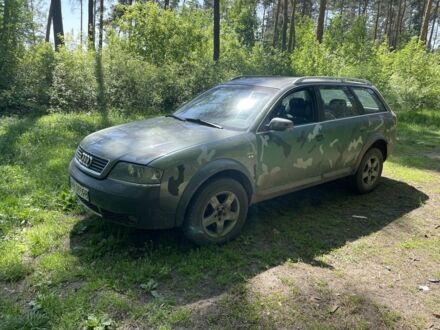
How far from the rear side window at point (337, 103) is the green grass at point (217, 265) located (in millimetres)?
1244

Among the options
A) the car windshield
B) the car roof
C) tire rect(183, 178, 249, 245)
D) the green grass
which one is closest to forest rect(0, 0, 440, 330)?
the green grass

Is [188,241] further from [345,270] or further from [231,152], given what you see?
[345,270]

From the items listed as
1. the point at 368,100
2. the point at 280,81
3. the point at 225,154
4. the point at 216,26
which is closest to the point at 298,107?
the point at 280,81

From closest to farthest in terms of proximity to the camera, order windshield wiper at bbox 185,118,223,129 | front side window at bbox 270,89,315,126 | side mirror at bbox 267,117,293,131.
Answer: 1. side mirror at bbox 267,117,293,131
2. windshield wiper at bbox 185,118,223,129
3. front side window at bbox 270,89,315,126

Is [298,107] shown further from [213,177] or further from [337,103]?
[213,177]

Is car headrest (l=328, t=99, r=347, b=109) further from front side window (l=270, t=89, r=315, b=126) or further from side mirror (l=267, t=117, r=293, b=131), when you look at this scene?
side mirror (l=267, t=117, r=293, b=131)

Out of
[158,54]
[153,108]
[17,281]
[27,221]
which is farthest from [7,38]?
[17,281]

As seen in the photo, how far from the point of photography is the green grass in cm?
308

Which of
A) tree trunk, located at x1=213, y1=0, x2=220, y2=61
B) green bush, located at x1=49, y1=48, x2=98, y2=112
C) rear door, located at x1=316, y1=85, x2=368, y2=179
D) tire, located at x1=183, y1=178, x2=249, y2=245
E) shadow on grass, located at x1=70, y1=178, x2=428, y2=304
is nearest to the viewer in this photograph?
shadow on grass, located at x1=70, y1=178, x2=428, y2=304

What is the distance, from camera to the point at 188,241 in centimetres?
412

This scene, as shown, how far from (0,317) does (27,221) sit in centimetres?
168

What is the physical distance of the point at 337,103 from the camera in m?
5.44

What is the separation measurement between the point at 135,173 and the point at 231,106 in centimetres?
164

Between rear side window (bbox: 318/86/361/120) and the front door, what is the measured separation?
8.8 inches
